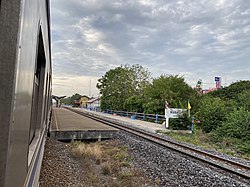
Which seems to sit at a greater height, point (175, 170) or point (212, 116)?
point (212, 116)

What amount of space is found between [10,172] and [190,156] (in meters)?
7.12

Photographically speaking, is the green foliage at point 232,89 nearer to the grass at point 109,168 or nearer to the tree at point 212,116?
the tree at point 212,116

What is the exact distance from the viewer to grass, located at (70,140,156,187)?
5.24 m

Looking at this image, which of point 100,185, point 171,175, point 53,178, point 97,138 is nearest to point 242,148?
point 171,175

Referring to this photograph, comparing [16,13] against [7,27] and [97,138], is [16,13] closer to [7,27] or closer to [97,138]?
[7,27]

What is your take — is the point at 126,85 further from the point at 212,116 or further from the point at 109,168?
the point at 109,168

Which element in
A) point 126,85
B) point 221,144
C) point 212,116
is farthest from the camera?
point 126,85

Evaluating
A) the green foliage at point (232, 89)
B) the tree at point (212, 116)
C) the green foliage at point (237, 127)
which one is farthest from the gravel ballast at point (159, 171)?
the green foliage at point (232, 89)

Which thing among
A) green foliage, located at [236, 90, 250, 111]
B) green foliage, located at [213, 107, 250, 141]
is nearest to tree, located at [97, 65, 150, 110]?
green foliage, located at [236, 90, 250, 111]

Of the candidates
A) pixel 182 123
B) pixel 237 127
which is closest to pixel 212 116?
pixel 182 123

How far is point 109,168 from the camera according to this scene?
6.13 metres

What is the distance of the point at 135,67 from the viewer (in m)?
35.5

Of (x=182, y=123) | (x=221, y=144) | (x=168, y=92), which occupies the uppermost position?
(x=168, y=92)

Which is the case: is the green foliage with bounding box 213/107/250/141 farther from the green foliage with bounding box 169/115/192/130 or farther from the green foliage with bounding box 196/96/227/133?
the green foliage with bounding box 169/115/192/130
